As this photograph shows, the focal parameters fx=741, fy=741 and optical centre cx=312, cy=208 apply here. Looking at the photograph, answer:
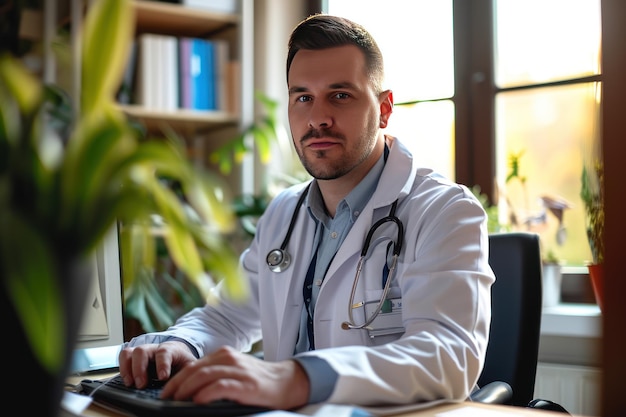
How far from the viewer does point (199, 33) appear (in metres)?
3.03

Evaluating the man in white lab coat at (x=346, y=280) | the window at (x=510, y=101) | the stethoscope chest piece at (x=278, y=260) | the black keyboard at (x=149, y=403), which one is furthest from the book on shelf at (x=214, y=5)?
the black keyboard at (x=149, y=403)

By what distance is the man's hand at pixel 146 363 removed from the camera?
3.77 feet

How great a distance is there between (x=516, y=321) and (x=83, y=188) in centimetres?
104

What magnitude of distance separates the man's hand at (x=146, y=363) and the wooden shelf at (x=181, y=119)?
150 centimetres

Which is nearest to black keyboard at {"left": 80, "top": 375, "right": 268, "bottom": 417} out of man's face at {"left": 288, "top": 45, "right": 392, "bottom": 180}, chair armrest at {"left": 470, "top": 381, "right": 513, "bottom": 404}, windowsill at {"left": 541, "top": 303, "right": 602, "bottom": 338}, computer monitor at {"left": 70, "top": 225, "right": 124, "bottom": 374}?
computer monitor at {"left": 70, "top": 225, "right": 124, "bottom": 374}

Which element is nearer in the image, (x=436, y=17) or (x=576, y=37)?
(x=576, y=37)

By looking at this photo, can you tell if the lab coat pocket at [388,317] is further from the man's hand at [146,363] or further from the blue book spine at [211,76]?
the blue book spine at [211,76]

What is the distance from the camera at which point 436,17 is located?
2.64 meters

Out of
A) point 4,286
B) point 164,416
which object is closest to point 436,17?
point 164,416

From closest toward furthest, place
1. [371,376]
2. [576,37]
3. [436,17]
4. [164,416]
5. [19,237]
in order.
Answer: [19,237] → [164,416] → [371,376] → [576,37] → [436,17]

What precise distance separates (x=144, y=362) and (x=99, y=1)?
2.18ft

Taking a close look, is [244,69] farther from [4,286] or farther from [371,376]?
[4,286]

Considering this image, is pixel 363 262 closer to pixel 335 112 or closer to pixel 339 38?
pixel 335 112

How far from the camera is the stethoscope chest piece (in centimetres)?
160
